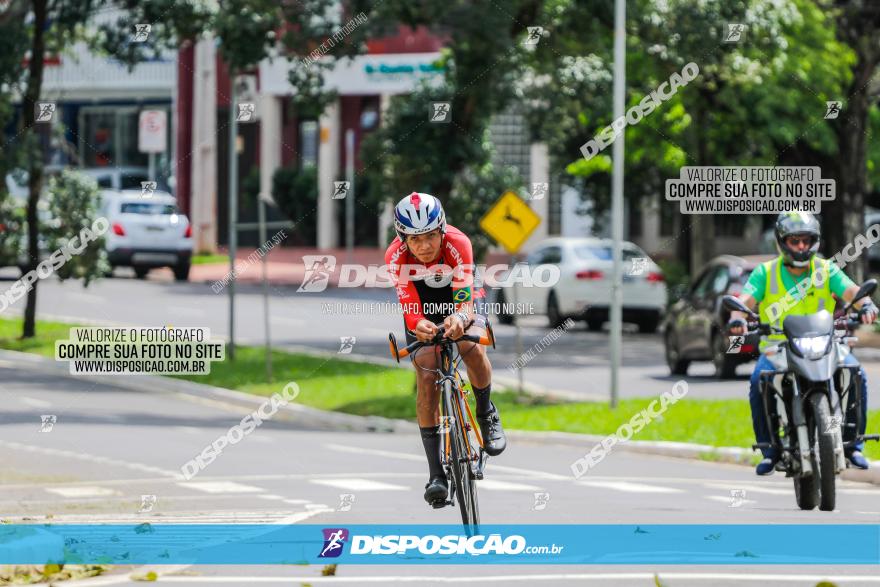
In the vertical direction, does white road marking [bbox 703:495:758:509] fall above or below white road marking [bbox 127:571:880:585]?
below

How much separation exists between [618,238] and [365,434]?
11.1ft

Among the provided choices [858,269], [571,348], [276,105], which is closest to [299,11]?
[571,348]

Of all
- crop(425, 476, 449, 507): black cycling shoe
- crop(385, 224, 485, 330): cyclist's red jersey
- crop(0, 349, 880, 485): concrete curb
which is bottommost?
crop(0, 349, 880, 485): concrete curb

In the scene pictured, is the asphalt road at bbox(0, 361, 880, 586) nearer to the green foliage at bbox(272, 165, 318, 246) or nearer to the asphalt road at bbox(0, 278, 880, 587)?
the asphalt road at bbox(0, 278, 880, 587)

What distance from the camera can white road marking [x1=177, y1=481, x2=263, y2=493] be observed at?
1419 centimetres

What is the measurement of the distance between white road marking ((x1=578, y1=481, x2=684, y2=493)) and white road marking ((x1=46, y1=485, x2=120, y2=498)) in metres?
3.45

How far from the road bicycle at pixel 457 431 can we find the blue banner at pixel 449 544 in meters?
0.26

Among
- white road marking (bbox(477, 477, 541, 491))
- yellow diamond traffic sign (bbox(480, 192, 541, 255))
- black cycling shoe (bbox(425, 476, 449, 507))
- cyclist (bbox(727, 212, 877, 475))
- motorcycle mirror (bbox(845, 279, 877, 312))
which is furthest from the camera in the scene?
yellow diamond traffic sign (bbox(480, 192, 541, 255))

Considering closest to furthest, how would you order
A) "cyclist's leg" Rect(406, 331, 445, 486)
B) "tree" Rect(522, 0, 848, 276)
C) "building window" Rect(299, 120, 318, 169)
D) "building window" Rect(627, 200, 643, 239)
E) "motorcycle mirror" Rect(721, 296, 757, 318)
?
"cyclist's leg" Rect(406, 331, 445, 486) → "motorcycle mirror" Rect(721, 296, 757, 318) → "tree" Rect(522, 0, 848, 276) → "building window" Rect(627, 200, 643, 239) → "building window" Rect(299, 120, 318, 169)

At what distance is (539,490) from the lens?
46.6 feet

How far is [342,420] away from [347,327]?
471 inches

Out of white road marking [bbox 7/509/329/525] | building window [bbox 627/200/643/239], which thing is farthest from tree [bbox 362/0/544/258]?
building window [bbox 627/200/643/239]

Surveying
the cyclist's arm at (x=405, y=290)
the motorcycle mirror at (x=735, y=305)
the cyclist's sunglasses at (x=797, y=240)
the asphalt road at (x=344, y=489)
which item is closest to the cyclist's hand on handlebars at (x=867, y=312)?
the cyclist's sunglasses at (x=797, y=240)

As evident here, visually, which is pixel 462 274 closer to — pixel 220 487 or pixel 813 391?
pixel 813 391
